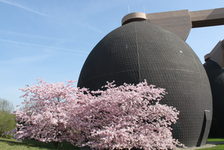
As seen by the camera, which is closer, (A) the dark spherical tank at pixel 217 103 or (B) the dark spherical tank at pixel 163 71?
(B) the dark spherical tank at pixel 163 71

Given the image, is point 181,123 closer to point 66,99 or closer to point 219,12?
point 66,99

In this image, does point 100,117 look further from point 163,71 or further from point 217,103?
point 217,103

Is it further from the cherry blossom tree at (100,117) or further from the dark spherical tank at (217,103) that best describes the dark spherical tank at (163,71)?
the dark spherical tank at (217,103)

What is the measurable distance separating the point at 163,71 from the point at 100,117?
5.25 meters

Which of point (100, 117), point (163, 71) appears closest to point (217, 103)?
point (163, 71)

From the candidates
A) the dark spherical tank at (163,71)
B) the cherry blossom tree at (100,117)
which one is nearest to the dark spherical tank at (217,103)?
the dark spherical tank at (163,71)

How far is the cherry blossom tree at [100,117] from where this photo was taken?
375 inches

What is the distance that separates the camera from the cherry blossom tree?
9516 millimetres

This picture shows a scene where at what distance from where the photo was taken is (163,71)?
13.4m

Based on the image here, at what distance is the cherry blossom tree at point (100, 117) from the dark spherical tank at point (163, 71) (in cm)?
230

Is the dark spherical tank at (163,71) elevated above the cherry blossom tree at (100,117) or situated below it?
above

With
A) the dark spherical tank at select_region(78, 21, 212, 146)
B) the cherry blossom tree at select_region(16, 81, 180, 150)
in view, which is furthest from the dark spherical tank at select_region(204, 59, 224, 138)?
the cherry blossom tree at select_region(16, 81, 180, 150)

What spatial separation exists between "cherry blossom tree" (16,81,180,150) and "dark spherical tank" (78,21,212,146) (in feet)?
7.53

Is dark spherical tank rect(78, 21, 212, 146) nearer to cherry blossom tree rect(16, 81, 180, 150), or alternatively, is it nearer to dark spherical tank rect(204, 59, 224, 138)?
cherry blossom tree rect(16, 81, 180, 150)
